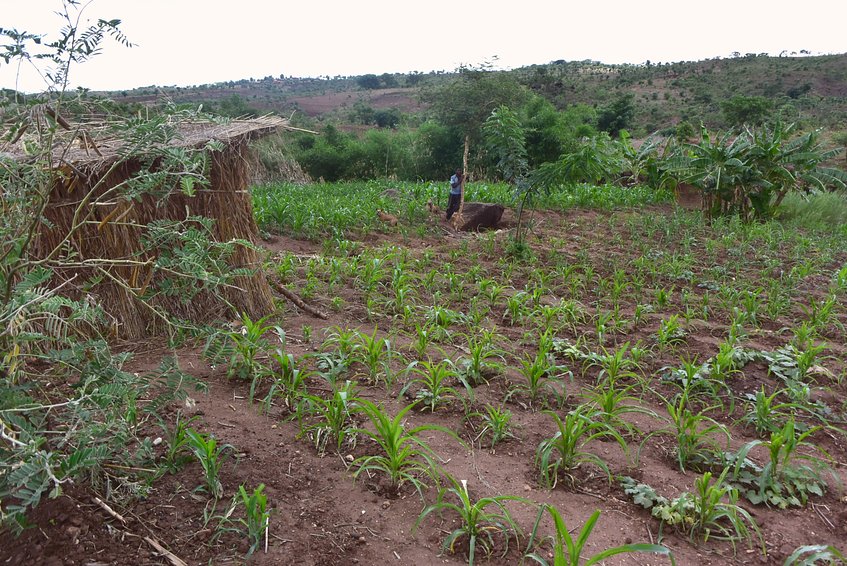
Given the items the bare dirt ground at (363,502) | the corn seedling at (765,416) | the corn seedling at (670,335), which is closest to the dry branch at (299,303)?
the bare dirt ground at (363,502)

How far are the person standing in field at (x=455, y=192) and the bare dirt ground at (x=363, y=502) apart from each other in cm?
647

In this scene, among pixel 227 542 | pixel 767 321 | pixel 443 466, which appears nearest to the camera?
pixel 227 542

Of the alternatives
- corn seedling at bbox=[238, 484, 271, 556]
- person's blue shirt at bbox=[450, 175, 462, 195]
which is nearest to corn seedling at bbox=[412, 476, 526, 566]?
corn seedling at bbox=[238, 484, 271, 556]

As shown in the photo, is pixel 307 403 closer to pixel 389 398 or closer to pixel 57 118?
pixel 389 398

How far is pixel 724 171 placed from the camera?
11250 mm

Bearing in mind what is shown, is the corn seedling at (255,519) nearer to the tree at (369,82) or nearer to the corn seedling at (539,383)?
the corn seedling at (539,383)

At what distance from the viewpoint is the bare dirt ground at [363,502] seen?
2.20 meters

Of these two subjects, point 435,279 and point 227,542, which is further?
point 435,279

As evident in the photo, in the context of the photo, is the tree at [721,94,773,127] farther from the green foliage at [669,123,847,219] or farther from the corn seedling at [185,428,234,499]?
the corn seedling at [185,428,234,499]

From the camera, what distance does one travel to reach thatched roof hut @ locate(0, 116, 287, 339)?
3820 millimetres

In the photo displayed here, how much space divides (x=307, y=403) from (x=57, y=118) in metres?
→ 1.89

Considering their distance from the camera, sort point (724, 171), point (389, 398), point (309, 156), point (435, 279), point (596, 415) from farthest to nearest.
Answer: point (309, 156) → point (724, 171) → point (435, 279) → point (389, 398) → point (596, 415)

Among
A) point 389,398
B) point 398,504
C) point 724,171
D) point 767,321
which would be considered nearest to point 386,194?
point 724,171

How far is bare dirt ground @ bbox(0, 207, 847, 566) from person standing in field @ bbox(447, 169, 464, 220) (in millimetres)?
6467
